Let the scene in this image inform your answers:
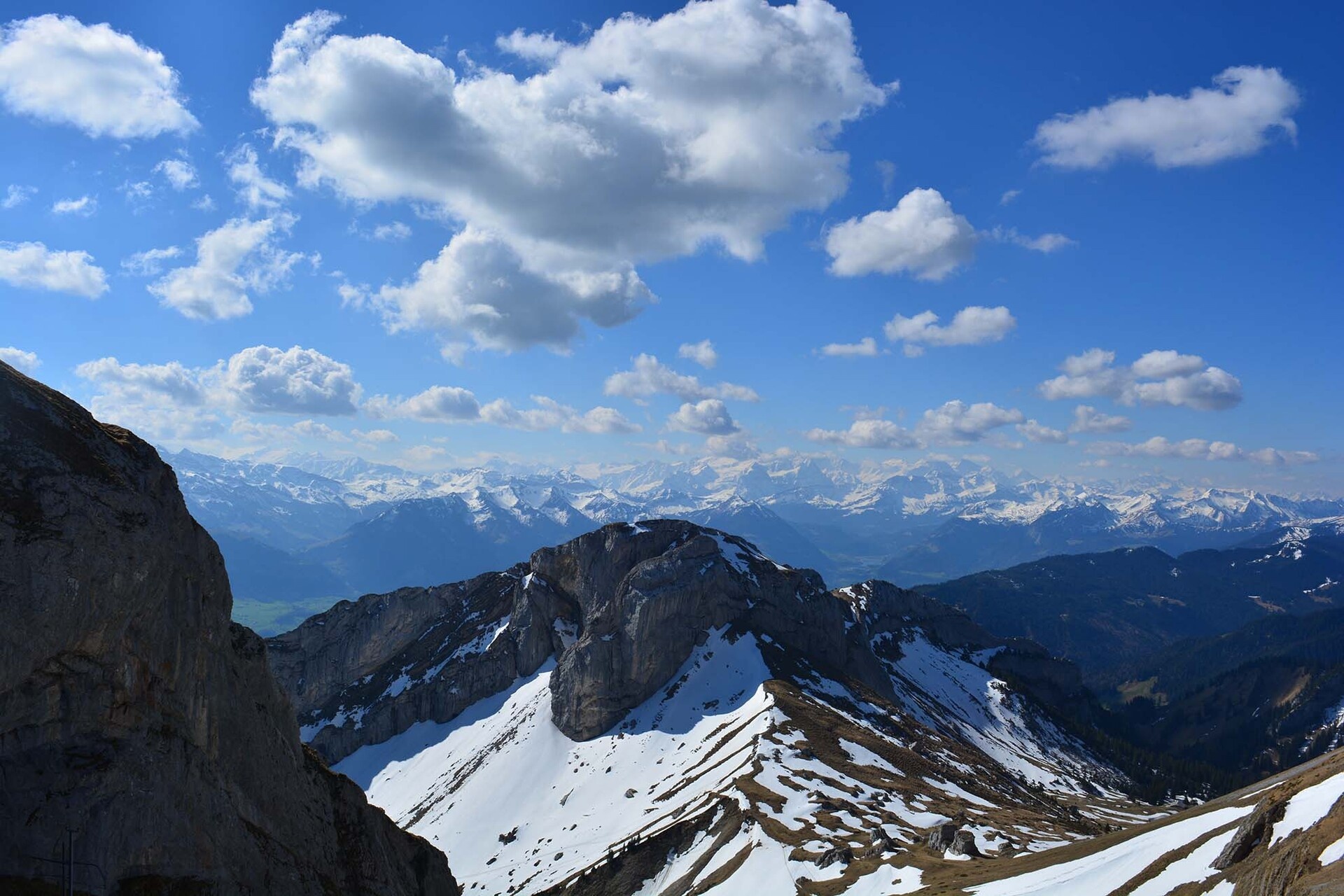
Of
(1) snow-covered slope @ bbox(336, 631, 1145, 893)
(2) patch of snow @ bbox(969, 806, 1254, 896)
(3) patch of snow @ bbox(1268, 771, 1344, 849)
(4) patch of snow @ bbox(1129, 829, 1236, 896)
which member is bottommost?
(1) snow-covered slope @ bbox(336, 631, 1145, 893)

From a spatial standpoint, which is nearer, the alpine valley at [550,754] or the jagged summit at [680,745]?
the alpine valley at [550,754]

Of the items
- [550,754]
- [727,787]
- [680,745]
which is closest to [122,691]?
[727,787]

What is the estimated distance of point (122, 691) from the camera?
107ft

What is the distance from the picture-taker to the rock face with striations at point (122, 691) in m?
29.2

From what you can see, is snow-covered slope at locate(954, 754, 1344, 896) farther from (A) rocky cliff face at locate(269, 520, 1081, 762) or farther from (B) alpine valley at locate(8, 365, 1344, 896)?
(A) rocky cliff face at locate(269, 520, 1081, 762)

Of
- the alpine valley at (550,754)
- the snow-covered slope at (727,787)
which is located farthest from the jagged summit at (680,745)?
the alpine valley at (550,754)

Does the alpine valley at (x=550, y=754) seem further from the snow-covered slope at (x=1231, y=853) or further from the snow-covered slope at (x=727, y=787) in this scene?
the snow-covered slope at (x=727, y=787)

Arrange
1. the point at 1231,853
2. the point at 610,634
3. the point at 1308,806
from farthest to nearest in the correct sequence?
the point at 610,634 → the point at 1231,853 → the point at 1308,806

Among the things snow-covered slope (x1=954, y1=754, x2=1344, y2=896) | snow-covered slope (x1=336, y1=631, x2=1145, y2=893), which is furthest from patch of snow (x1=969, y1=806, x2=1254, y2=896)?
snow-covered slope (x1=336, y1=631, x2=1145, y2=893)

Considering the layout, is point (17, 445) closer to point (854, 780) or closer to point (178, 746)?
point (178, 746)

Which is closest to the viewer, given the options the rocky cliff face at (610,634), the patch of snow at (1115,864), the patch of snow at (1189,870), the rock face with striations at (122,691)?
the rock face with striations at (122,691)

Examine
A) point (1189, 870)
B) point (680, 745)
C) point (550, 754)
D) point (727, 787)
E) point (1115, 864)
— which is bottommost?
point (680, 745)

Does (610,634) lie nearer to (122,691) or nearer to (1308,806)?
(122,691)

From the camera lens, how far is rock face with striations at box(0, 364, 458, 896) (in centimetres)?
2919
